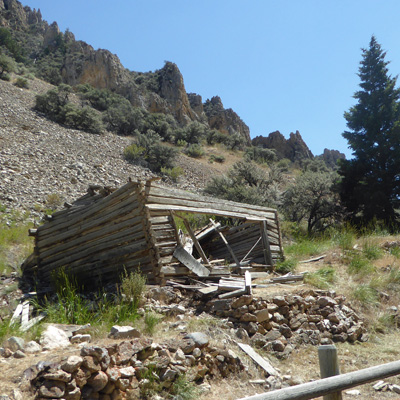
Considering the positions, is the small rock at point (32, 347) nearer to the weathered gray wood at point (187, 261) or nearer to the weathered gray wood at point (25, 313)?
the weathered gray wood at point (25, 313)

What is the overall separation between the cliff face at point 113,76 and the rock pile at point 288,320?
37159mm

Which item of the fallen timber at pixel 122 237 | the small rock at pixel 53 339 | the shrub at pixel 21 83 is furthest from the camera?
the shrub at pixel 21 83

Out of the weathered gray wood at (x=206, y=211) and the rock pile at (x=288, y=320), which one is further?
the weathered gray wood at (x=206, y=211)

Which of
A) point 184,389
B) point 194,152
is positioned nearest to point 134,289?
point 184,389

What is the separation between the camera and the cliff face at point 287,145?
2007 inches

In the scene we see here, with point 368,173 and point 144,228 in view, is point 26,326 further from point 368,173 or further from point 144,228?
point 368,173

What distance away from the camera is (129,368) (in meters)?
3.84

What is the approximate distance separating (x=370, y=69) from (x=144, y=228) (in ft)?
63.3

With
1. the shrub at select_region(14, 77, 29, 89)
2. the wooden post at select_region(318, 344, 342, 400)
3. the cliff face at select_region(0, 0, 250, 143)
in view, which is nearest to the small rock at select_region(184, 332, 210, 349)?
the wooden post at select_region(318, 344, 342, 400)

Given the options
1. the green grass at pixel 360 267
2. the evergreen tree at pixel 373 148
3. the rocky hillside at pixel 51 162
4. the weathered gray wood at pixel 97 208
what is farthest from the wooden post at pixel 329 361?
the evergreen tree at pixel 373 148

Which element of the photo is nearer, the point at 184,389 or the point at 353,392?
the point at 184,389

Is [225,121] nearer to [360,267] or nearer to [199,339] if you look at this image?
[360,267]

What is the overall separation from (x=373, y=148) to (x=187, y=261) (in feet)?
51.4

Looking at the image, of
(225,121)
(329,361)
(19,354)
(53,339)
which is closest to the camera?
(329,361)
